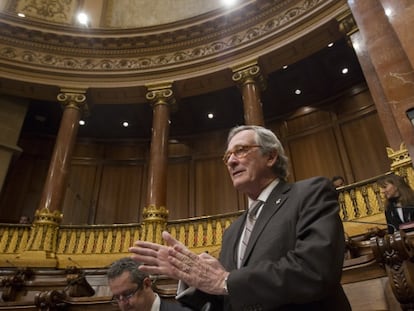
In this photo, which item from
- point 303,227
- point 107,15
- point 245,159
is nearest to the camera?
point 303,227

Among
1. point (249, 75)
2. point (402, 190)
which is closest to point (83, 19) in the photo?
point (249, 75)

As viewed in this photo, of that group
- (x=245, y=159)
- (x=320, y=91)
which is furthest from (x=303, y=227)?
(x=320, y=91)

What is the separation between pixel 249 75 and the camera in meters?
8.09

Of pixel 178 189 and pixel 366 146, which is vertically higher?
pixel 366 146

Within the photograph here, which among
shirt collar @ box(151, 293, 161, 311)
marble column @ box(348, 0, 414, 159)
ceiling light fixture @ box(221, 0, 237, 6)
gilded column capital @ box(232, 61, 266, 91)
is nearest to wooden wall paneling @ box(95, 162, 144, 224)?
gilded column capital @ box(232, 61, 266, 91)

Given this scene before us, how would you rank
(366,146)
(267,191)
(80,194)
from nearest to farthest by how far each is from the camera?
1. (267,191)
2. (366,146)
3. (80,194)

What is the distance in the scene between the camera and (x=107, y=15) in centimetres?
1097

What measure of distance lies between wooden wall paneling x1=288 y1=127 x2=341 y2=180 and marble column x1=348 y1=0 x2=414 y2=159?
4.18 meters

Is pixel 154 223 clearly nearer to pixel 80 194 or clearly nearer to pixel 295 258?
pixel 80 194

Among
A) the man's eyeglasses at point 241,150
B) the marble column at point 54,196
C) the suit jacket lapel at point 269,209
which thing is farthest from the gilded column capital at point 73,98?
the suit jacket lapel at point 269,209

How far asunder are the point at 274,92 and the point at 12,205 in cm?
844

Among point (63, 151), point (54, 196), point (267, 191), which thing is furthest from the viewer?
point (63, 151)

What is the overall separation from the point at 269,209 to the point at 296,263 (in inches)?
12.6

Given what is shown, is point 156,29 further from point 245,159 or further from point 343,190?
point 245,159
